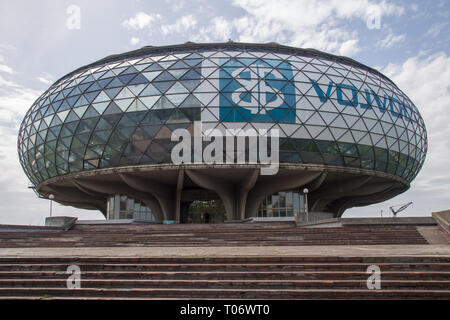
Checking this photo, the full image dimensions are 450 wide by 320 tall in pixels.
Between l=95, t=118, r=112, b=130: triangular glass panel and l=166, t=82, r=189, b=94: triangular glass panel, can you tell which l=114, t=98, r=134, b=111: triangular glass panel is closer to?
l=95, t=118, r=112, b=130: triangular glass panel

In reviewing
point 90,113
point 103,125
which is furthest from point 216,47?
point 90,113

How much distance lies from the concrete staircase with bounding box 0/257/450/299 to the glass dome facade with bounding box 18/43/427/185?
19355 mm

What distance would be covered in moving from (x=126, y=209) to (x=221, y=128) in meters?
13.0

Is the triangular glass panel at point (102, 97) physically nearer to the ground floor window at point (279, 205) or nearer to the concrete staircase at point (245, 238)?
the concrete staircase at point (245, 238)

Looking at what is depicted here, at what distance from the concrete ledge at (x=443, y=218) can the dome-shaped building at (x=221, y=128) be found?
9.54 m

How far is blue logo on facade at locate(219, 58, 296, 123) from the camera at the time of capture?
1094 inches

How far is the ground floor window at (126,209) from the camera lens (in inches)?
1363

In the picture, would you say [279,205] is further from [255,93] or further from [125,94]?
[125,94]

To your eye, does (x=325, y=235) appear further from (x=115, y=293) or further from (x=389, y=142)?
(x=389, y=142)

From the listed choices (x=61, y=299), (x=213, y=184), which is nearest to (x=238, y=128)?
(x=213, y=184)

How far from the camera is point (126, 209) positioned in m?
34.8

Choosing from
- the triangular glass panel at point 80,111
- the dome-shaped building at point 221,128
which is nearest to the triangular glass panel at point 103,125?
the dome-shaped building at point 221,128

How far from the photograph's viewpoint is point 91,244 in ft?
52.3

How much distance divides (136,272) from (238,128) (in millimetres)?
19752
